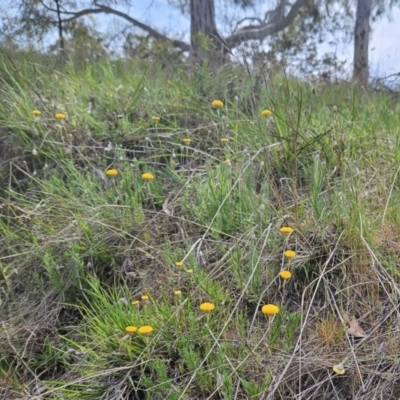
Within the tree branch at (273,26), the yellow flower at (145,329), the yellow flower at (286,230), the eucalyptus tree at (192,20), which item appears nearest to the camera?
the yellow flower at (145,329)

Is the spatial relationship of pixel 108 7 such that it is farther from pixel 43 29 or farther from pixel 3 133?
pixel 3 133

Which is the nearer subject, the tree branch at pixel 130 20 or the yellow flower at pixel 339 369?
the yellow flower at pixel 339 369

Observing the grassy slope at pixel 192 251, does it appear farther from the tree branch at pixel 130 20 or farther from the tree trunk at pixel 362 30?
the tree branch at pixel 130 20

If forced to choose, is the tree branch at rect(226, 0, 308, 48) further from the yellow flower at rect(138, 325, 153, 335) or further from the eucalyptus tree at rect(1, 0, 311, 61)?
the yellow flower at rect(138, 325, 153, 335)

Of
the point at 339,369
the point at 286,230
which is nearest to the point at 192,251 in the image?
the point at 286,230

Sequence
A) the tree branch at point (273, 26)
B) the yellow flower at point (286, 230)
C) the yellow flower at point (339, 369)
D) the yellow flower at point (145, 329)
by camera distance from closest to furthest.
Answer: the yellow flower at point (339, 369) < the yellow flower at point (145, 329) < the yellow flower at point (286, 230) < the tree branch at point (273, 26)

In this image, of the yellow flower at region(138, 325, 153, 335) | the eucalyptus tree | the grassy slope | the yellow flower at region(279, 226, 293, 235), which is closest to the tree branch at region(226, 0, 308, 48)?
the eucalyptus tree

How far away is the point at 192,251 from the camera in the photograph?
195 cm

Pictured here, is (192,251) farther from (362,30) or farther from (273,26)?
(273,26)

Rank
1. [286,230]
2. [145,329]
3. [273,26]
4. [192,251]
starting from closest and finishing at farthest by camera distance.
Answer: [145,329], [286,230], [192,251], [273,26]

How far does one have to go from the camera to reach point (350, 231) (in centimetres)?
185

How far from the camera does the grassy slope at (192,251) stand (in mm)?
1544

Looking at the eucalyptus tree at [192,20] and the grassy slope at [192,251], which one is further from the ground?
the eucalyptus tree at [192,20]

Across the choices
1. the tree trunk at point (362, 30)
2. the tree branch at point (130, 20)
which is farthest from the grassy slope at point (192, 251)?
the tree branch at point (130, 20)
